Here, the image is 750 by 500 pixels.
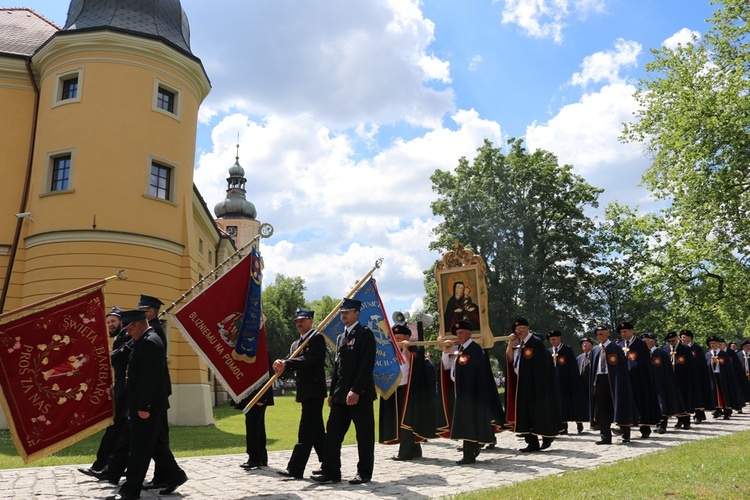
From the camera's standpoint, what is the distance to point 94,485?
7.90m

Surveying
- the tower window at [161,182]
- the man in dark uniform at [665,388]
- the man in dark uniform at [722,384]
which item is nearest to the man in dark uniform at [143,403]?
the man in dark uniform at [665,388]

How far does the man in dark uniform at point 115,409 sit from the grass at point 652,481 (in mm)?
4538

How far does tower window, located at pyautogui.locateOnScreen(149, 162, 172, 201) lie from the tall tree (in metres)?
18.4

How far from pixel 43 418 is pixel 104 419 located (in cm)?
70

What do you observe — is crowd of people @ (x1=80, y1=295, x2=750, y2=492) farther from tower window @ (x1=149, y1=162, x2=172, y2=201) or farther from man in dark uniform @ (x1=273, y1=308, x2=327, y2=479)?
tower window @ (x1=149, y1=162, x2=172, y2=201)

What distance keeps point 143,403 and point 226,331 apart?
2.06 m

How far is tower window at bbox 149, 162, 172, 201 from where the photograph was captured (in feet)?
70.6

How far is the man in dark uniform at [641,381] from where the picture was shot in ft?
41.8

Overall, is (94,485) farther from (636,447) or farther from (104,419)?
(636,447)

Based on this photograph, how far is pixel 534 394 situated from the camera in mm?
11109

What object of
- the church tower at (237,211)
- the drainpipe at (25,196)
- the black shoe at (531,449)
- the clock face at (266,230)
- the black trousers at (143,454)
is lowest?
the black shoe at (531,449)

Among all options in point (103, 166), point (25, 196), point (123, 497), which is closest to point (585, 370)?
point (123, 497)

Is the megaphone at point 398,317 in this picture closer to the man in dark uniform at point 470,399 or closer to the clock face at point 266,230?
the man in dark uniform at point 470,399

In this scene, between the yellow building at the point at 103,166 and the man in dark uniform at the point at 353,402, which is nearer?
the man in dark uniform at the point at 353,402
